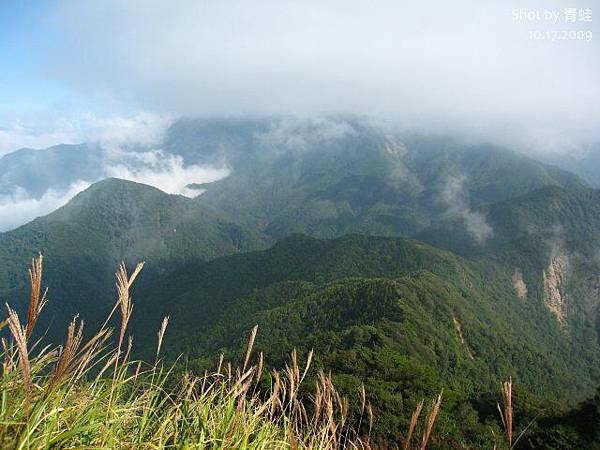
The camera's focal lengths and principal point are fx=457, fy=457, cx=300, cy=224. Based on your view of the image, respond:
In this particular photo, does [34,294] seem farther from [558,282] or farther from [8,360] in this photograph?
[558,282]

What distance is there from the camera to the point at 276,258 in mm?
180500

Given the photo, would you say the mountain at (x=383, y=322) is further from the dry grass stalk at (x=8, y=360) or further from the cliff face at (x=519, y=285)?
the cliff face at (x=519, y=285)

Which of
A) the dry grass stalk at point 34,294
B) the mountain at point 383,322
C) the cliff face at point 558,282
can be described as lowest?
the cliff face at point 558,282

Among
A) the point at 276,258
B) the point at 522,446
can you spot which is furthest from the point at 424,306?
the point at 276,258

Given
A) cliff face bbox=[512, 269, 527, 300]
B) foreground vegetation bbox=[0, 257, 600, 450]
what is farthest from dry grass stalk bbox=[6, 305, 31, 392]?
cliff face bbox=[512, 269, 527, 300]

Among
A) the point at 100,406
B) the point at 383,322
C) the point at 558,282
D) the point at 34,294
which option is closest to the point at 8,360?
the point at 100,406

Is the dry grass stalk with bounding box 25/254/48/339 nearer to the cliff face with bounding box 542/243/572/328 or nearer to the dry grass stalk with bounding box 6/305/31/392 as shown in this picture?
the dry grass stalk with bounding box 6/305/31/392

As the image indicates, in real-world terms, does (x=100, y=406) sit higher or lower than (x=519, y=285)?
higher

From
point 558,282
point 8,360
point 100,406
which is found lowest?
point 558,282

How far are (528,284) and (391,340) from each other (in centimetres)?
13097

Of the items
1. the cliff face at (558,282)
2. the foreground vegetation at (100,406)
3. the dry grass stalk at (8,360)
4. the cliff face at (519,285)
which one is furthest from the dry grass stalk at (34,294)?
the cliff face at (558,282)

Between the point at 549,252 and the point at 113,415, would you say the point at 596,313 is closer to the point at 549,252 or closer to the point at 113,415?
the point at 549,252

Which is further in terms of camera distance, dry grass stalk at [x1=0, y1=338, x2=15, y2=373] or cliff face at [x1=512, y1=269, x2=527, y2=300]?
cliff face at [x1=512, y1=269, x2=527, y2=300]

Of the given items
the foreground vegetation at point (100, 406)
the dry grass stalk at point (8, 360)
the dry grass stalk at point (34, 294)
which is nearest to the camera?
the dry grass stalk at point (34, 294)
